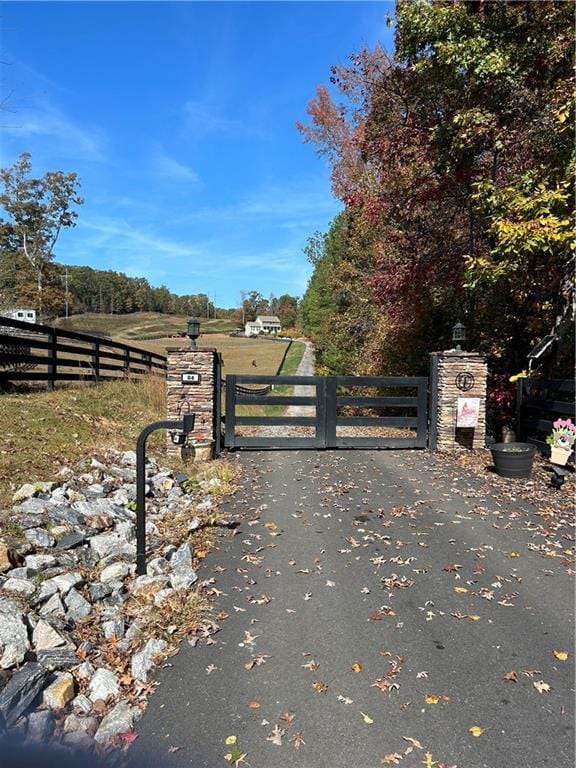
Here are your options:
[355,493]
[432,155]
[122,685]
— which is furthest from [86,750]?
[432,155]

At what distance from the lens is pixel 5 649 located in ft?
8.51

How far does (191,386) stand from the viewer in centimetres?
810

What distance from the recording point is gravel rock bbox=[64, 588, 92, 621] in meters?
3.05

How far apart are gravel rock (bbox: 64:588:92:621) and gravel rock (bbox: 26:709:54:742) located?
0.79 metres

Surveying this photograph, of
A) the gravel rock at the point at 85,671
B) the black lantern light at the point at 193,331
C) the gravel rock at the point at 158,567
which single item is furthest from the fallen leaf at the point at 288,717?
the black lantern light at the point at 193,331

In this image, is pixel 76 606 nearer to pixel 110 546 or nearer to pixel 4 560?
pixel 4 560

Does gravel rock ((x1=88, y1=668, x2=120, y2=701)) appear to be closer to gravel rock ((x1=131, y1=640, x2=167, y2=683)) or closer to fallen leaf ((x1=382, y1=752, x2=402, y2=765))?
gravel rock ((x1=131, y1=640, x2=167, y2=683))

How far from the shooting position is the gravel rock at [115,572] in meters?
3.60

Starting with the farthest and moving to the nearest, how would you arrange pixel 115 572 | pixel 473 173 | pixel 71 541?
pixel 473 173
pixel 71 541
pixel 115 572

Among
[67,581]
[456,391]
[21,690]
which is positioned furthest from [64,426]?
[456,391]

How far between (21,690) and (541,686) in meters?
2.45

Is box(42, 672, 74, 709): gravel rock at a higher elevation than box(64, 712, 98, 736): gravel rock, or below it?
higher

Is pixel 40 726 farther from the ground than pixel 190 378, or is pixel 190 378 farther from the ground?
pixel 190 378

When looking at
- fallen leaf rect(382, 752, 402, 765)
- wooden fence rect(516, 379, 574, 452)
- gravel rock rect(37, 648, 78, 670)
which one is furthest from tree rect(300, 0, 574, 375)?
gravel rock rect(37, 648, 78, 670)
